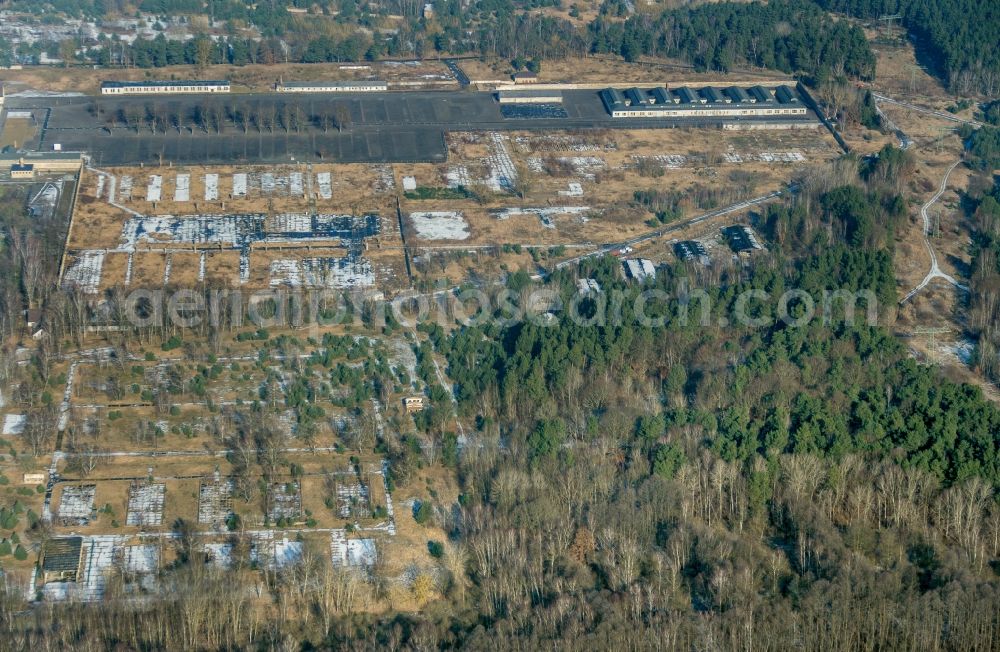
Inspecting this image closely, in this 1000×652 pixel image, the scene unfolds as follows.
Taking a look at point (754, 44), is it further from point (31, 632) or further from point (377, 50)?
point (31, 632)

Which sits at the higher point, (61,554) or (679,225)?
(61,554)

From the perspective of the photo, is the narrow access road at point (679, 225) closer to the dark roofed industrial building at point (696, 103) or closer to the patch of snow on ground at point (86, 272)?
the dark roofed industrial building at point (696, 103)

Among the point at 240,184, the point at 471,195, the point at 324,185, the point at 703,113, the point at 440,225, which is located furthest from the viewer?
the point at 703,113

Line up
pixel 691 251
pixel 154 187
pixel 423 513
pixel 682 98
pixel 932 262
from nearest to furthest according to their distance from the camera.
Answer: pixel 423 513 → pixel 932 262 → pixel 691 251 → pixel 154 187 → pixel 682 98

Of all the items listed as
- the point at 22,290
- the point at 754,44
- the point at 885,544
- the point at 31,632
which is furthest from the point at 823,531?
the point at 754,44

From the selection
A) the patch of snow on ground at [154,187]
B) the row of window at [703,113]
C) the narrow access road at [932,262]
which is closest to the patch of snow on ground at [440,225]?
the patch of snow on ground at [154,187]

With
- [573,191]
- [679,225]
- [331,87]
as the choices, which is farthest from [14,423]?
[331,87]

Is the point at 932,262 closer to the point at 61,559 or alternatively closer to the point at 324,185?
the point at 324,185

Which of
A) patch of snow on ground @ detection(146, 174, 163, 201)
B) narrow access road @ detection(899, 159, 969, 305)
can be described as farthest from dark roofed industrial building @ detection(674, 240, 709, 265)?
patch of snow on ground @ detection(146, 174, 163, 201)

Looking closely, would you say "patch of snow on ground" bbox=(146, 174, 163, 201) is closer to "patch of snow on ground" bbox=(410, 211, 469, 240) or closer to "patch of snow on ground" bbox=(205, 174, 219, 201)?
"patch of snow on ground" bbox=(205, 174, 219, 201)

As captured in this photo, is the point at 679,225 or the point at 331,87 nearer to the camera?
the point at 679,225

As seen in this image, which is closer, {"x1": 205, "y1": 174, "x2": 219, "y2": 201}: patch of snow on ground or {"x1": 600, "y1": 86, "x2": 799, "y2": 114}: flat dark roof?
{"x1": 205, "y1": 174, "x2": 219, "y2": 201}: patch of snow on ground
